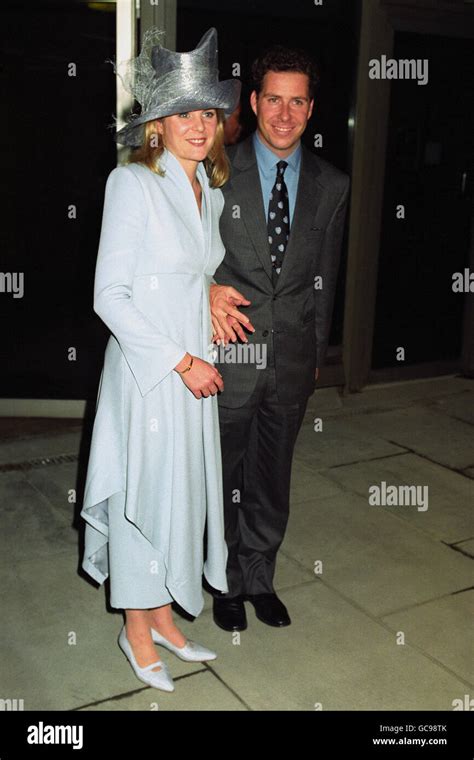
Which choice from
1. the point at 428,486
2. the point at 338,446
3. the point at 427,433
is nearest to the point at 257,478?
the point at 428,486

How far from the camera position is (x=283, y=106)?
2750 millimetres

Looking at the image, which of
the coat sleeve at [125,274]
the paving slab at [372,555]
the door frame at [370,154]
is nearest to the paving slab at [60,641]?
the paving slab at [372,555]

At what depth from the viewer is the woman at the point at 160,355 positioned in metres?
2.47

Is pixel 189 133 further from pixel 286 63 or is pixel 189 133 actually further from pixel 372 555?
pixel 372 555

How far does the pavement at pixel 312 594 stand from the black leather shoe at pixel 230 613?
38 millimetres

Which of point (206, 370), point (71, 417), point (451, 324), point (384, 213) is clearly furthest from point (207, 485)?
point (451, 324)

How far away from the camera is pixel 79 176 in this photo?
18.2 feet

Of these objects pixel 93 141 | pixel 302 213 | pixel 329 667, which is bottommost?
pixel 329 667

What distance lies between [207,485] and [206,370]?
412 mm

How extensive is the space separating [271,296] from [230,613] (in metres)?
1.14

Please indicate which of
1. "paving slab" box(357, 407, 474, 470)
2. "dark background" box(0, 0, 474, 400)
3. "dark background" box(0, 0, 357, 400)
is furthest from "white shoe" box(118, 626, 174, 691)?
"dark background" box(0, 0, 474, 400)

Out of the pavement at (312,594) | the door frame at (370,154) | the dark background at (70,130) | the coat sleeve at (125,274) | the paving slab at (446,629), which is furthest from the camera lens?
the door frame at (370,154)

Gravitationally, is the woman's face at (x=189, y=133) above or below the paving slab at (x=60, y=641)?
above

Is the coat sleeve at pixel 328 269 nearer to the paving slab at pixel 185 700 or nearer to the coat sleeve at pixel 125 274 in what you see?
the coat sleeve at pixel 125 274
